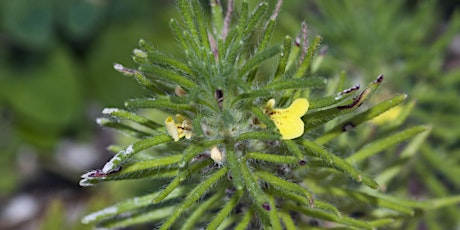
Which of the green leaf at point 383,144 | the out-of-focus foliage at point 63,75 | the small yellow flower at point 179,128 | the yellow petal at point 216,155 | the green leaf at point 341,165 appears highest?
the out-of-focus foliage at point 63,75

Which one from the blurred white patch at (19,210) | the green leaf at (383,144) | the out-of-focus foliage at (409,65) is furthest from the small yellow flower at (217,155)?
the blurred white patch at (19,210)

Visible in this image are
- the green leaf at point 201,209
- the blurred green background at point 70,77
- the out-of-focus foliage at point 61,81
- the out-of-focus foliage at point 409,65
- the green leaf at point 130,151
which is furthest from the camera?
the out-of-focus foliage at point 61,81

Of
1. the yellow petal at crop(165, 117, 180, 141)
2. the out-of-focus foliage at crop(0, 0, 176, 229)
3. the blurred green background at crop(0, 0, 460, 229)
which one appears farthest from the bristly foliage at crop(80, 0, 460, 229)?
the out-of-focus foliage at crop(0, 0, 176, 229)

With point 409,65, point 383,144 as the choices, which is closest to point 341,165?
point 383,144

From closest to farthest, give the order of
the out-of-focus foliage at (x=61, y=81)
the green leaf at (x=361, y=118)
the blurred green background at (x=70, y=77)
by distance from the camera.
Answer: the green leaf at (x=361, y=118)
the blurred green background at (x=70, y=77)
the out-of-focus foliage at (x=61, y=81)

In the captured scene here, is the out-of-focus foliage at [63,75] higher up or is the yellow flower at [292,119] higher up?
A: the out-of-focus foliage at [63,75]

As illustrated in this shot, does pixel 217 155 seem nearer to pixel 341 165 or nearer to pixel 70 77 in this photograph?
pixel 341 165

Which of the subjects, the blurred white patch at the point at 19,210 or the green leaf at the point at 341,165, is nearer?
the green leaf at the point at 341,165

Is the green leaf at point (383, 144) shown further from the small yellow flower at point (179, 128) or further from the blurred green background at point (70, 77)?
the blurred green background at point (70, 77)
